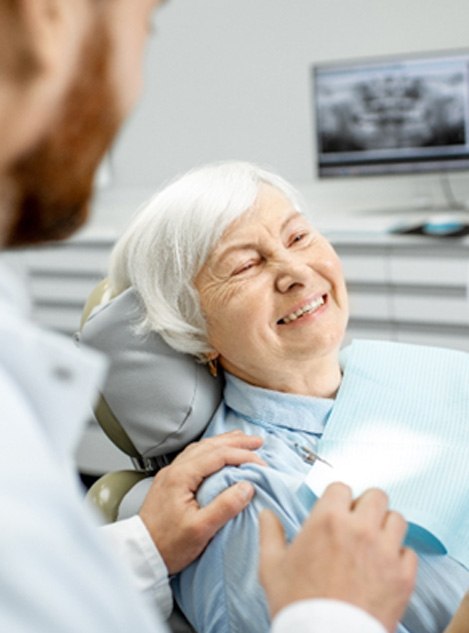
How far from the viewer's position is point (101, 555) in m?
0.71

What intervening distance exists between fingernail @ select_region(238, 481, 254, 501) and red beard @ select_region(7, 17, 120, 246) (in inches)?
31.3

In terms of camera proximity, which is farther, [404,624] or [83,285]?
[83,285]

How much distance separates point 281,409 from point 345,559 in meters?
0.71

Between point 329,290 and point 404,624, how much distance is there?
600mm

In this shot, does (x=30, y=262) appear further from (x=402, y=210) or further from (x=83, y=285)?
(x=402, y=210)

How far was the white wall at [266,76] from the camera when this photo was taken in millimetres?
4012

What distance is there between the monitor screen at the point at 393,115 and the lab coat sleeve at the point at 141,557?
2742 millimetres

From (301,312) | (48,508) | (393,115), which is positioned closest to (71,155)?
(48,508)

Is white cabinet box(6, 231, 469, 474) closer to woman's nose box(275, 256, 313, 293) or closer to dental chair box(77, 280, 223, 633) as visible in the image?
dental chair box(77, 280, 223, 633)

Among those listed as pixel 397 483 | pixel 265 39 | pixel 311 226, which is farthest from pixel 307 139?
pixel 397 483

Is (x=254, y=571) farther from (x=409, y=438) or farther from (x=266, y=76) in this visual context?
(x=266, y=76)

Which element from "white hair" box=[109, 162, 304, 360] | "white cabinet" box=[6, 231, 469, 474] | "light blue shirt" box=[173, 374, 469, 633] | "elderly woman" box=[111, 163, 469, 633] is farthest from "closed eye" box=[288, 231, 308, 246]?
"white cabinet" box=[6, 231, 469, 474]

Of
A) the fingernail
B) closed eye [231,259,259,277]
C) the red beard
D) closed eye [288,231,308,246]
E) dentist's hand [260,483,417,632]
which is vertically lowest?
the fingernail

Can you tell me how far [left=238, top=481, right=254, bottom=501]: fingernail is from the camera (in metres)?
1.47
